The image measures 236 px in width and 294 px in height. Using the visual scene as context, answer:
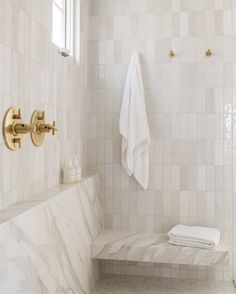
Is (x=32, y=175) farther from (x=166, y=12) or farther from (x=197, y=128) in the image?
(x=166, y=12)

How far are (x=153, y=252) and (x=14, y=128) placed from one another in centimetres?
134

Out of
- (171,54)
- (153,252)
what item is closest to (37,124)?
(153,252)

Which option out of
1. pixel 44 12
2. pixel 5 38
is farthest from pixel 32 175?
pixel 44 12

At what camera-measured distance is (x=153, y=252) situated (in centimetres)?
247

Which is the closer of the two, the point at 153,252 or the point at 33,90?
the point at 33,90

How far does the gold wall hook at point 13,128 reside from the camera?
1.51 m

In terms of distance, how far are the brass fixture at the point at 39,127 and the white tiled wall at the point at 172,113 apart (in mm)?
1007

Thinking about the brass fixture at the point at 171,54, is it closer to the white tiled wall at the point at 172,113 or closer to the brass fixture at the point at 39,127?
the white tiled wall at the point at 172,113

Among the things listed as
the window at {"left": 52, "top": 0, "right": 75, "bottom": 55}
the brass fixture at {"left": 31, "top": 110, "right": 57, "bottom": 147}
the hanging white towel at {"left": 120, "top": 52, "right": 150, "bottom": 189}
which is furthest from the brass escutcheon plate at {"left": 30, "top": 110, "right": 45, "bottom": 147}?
the hanging white towel at {"left": 120, "top": 52, "right": 150, "bottom": 189}

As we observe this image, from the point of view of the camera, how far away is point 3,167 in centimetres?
151

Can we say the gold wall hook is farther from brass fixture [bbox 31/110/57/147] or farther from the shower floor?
the shower floor

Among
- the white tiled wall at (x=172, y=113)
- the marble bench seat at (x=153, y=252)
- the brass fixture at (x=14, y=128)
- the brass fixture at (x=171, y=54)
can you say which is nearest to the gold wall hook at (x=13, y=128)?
the brass fixture at (x=14, y=128)

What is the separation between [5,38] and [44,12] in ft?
1.71

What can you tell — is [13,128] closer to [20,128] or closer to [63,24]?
[20,128]
